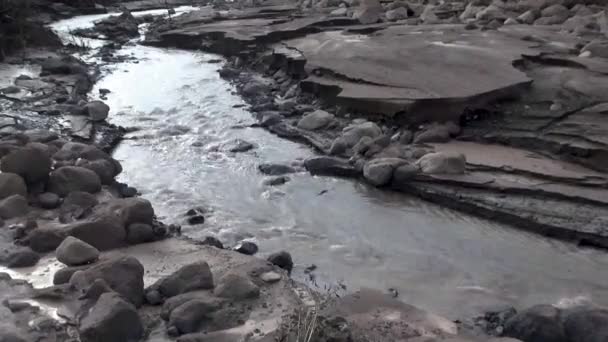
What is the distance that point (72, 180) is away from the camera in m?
5.11

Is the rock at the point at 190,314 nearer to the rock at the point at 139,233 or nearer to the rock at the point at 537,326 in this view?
the rock at the point at 139,233

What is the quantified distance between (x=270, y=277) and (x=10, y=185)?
86.9 inches

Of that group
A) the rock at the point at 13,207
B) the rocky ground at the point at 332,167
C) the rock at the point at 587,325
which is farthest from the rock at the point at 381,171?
the rock at the point at 13,207

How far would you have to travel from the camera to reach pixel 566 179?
5.04 metres

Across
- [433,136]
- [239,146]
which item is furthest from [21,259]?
[433,136]

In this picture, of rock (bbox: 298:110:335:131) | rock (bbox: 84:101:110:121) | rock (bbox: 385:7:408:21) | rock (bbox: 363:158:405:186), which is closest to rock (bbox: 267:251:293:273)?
rock (bbox: 363:158:405:186)

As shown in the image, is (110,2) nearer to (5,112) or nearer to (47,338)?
(5,112)

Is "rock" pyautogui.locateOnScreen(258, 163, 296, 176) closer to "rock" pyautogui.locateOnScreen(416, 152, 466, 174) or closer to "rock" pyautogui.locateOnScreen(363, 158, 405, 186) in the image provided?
"rock" pyautogui.locateOnScreen(363, 158, 405, 186)

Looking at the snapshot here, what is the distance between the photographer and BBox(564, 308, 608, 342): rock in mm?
3135

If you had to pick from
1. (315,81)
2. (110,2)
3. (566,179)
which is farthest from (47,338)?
(110,2)

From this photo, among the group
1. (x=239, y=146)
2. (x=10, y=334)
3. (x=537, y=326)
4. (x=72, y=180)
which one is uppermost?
(x=10, y=334)

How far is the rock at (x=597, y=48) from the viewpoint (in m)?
7.31

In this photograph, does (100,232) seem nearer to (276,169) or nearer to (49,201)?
(49,201)

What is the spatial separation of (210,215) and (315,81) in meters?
3.12
